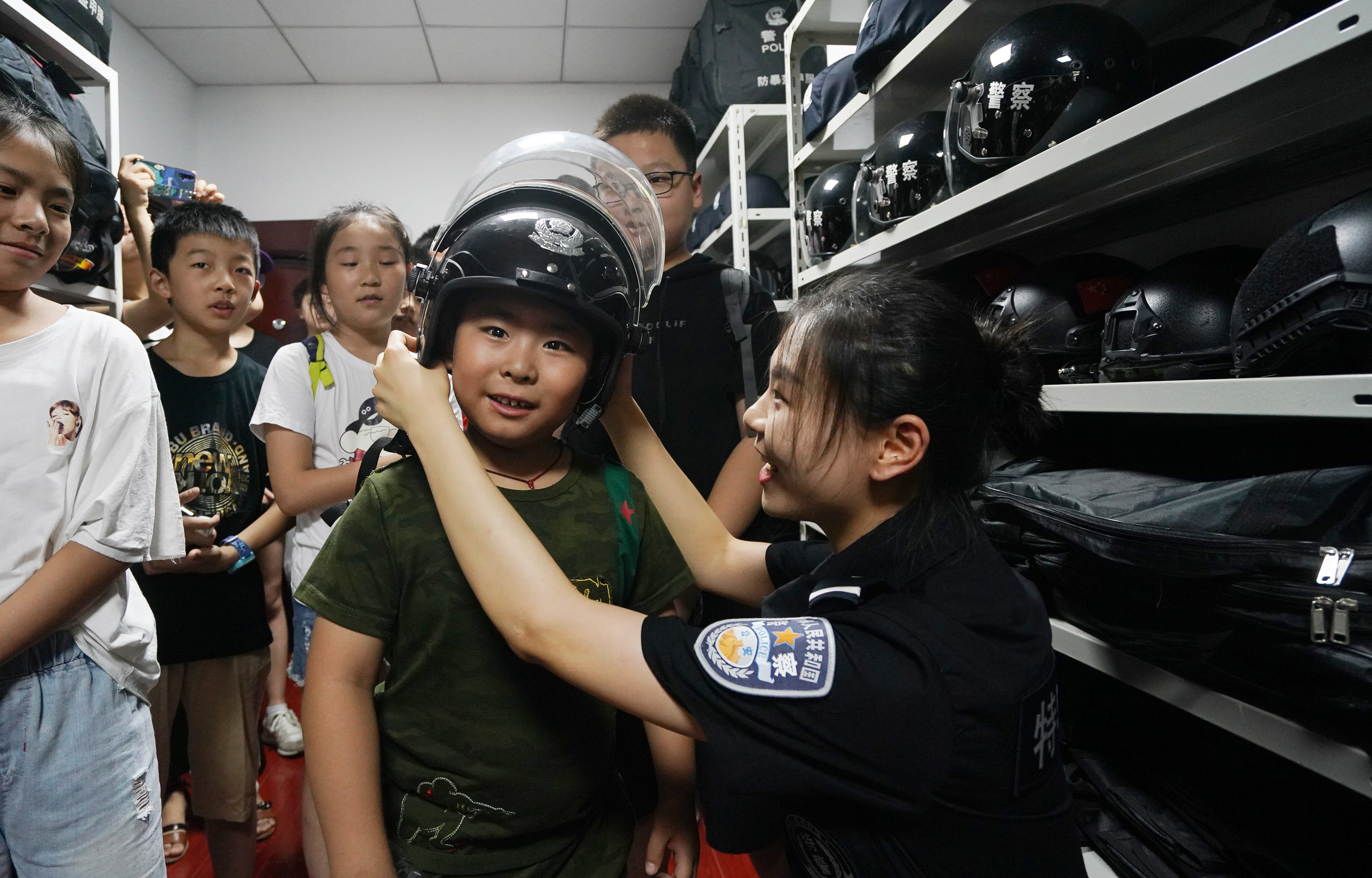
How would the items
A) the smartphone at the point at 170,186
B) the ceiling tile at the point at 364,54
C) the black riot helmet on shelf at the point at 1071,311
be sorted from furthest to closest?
the ceiling tile at the point at 364,54
the smartphone at the point at 170,186
the black riot helmet on shelf at the point at 1071,311

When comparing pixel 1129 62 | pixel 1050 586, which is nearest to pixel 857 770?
pixel 1050 586

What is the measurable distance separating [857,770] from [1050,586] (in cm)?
98

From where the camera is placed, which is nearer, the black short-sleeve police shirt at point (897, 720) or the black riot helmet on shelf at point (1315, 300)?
the black short-sleeve police shirt at point (897, 720)

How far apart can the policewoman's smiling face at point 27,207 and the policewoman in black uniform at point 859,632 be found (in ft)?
2.69

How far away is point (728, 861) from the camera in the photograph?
97.0 inches

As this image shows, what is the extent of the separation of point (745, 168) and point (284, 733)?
3.33 metres

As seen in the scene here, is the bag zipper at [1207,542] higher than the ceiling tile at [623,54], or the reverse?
the ceiling tile at [623,54]

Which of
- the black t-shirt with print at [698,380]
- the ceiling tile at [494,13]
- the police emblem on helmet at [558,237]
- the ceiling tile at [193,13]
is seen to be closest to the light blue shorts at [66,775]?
the police emblem on helmet at [558,237]

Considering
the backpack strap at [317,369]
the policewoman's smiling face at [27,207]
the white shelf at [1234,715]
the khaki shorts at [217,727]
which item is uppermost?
the policewoman's smiling face at [27,207]

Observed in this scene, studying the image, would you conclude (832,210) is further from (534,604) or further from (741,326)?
(534,604)

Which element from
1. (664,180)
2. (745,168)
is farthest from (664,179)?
(745,168)

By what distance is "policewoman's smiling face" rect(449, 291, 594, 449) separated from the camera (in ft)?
3.28

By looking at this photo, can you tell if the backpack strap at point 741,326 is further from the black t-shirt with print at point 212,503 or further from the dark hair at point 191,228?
the dark hair at point 191,228

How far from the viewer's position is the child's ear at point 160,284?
2.29 meters
